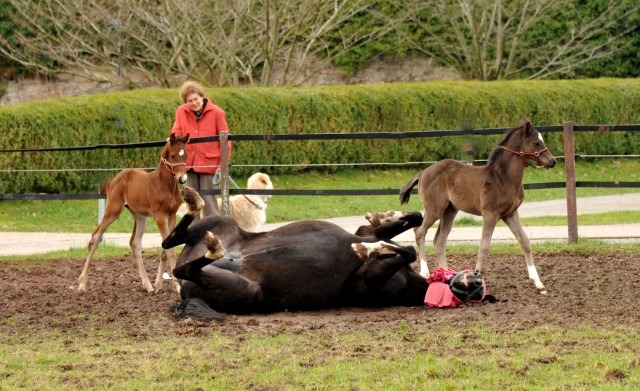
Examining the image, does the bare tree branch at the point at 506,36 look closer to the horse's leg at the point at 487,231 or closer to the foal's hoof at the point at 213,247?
the horse's leg at the point at 487,231

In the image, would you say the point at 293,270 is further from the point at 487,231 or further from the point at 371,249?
the point at 487,231

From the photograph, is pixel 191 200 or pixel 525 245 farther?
pixel 525 245

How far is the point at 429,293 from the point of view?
6789mm

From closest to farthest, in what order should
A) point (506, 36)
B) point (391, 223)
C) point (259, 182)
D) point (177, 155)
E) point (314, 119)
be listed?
point (391, 223), point (177, 155), point (259, 182), point (314, 119), point (506, 36)

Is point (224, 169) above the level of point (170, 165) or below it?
below

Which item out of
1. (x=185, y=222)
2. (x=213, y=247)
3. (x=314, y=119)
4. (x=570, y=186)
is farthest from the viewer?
(x=314, y=119)

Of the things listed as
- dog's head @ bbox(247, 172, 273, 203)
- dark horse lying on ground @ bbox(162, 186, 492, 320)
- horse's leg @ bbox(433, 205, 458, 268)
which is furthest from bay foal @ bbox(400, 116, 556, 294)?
dog's head @ bbox(247, 172, 273, 203)

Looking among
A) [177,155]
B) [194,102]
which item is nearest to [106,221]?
[177,155]

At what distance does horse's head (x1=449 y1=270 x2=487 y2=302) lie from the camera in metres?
6.77

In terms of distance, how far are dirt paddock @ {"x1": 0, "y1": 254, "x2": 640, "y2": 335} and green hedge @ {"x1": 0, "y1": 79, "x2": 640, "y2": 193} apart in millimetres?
6277

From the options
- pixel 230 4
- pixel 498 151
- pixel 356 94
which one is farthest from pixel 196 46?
pixel 498 151

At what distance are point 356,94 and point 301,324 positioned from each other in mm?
17133

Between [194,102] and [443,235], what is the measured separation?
3352mm

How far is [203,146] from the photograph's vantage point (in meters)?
10.9
